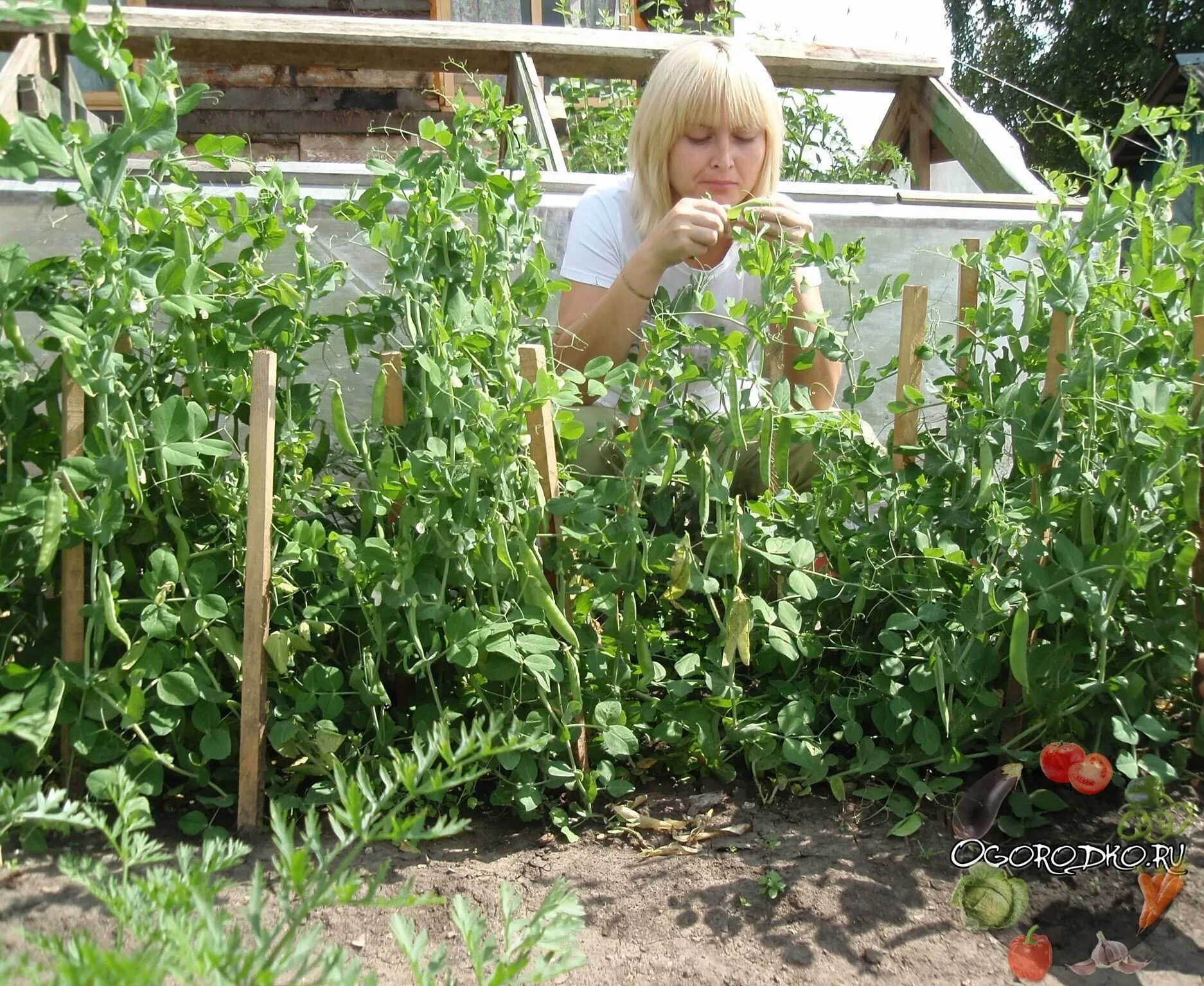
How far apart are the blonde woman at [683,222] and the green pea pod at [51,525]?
0.92 metres

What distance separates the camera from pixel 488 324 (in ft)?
6.07

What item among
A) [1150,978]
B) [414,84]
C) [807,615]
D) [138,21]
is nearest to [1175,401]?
[807,615]

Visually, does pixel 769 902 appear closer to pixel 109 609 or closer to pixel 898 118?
pixel 109 609

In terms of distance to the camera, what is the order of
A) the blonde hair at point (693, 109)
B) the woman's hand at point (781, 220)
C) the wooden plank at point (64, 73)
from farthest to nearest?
the wooden plank at point (64, 73)
the blonde hair at point (693, 109)
the woman's hand at point (781, 220)

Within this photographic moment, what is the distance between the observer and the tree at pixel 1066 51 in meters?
13.8

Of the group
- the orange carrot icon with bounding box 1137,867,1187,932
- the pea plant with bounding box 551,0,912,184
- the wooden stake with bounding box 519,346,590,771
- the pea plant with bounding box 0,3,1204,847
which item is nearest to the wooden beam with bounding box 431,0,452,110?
the pea plant with bounding box 551,0,912,184

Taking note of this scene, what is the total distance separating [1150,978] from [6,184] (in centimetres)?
256

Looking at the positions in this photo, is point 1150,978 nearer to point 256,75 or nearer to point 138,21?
A: point 138,21

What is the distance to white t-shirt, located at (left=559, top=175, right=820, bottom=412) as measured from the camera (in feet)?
8.07

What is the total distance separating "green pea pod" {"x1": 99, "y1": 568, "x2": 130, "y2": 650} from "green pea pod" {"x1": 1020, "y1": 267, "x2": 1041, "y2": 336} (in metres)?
1.56

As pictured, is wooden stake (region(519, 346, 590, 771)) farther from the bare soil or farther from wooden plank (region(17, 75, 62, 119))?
wooden plank (region(17, 75, 62, 119))

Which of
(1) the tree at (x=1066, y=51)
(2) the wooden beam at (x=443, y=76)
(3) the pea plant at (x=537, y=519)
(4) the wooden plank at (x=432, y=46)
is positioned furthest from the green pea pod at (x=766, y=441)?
(1) the tree at (x=1066, y=51)

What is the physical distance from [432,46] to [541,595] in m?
2.23

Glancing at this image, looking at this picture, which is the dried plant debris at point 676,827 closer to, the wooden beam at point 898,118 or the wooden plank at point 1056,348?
the wooden plank at point 1056,348
